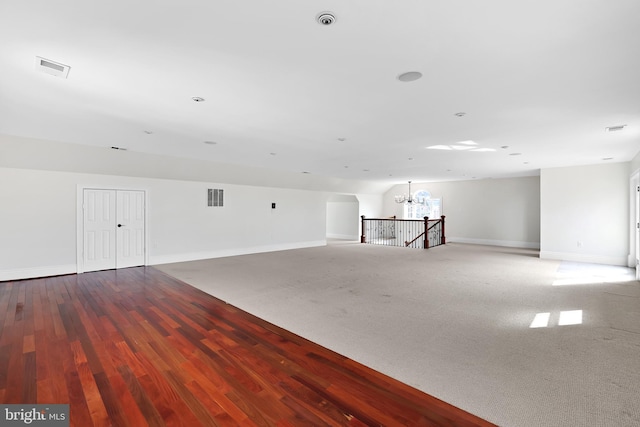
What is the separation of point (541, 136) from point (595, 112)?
1.17m

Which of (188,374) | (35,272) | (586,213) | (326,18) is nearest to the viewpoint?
(326,18)

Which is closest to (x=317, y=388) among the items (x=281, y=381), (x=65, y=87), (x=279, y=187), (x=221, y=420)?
(x=281, y=381)

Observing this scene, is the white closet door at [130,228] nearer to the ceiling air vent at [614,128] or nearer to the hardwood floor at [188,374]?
the hardwood floor at [188,374]

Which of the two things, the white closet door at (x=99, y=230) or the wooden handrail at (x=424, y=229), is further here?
the wooden handrail at (x=424, y=229)

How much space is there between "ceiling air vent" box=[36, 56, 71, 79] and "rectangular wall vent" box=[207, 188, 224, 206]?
5.67m

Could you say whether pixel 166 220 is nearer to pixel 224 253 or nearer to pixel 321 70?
pixel 224 253

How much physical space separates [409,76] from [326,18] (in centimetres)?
113

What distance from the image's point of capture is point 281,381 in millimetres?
2266

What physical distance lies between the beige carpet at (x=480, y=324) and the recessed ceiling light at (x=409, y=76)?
2550mm

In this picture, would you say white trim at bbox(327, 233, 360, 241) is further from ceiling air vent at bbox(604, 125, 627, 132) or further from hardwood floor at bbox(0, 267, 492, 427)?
hardwood floor at bbox(0, 267, 492, 427)

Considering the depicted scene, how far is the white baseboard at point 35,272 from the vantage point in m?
5.44

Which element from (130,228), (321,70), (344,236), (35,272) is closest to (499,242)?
(344,236)

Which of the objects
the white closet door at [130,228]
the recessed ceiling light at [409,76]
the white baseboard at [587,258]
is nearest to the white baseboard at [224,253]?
the white closet door at [130,228]

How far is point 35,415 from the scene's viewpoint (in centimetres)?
189
